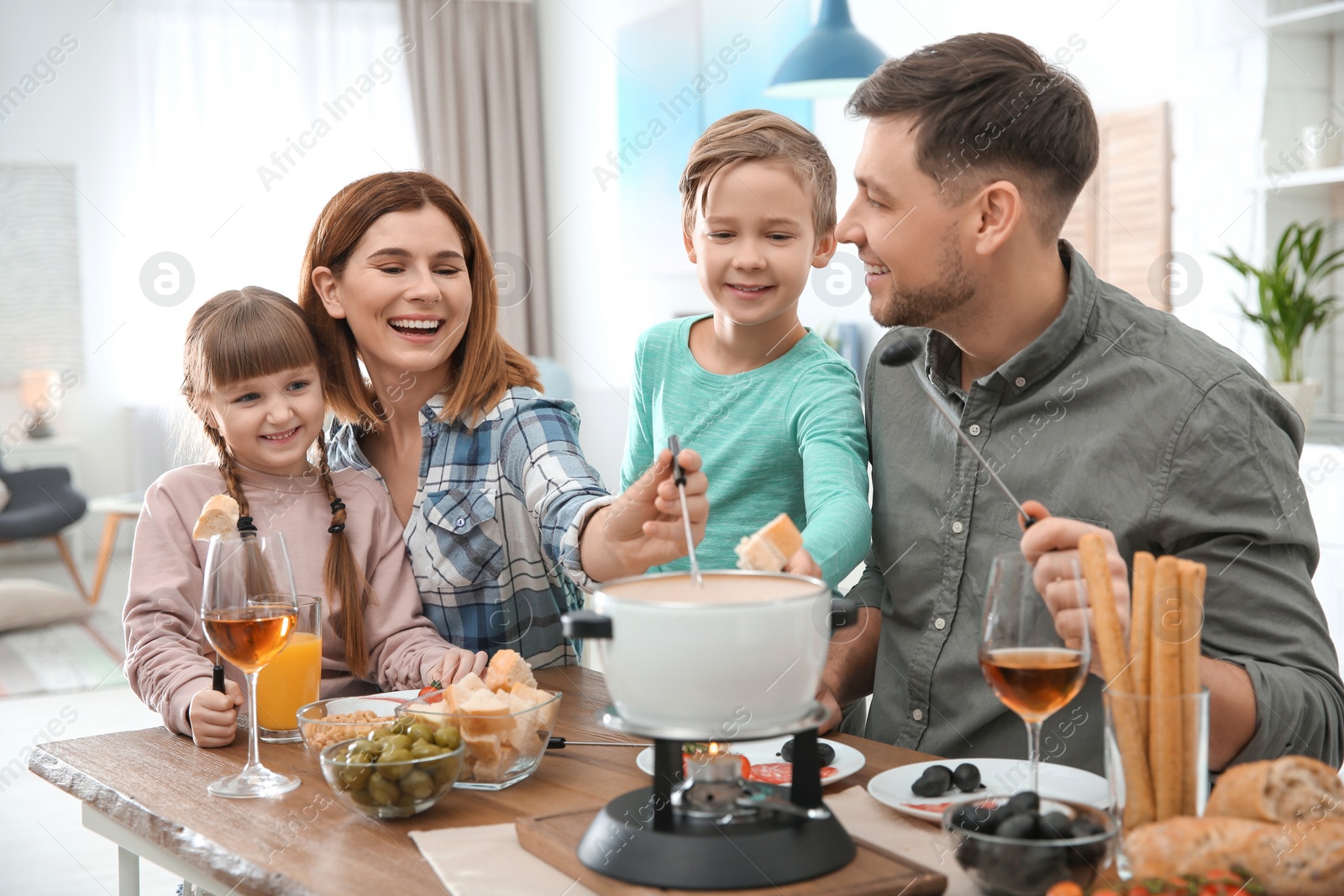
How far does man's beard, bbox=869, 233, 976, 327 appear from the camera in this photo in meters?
1.52

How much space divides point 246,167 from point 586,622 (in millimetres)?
6174

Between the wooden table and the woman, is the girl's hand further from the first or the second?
the woman

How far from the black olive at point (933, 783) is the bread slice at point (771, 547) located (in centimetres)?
22

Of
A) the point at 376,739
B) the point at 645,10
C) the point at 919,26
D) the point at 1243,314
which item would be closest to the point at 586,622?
the point at 376,739

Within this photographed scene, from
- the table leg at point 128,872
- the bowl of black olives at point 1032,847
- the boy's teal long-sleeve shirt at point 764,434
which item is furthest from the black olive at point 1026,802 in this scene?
the table leg at point 128,872

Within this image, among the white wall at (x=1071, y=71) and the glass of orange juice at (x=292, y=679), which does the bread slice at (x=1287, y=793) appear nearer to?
the glass of orange juice at (x=292, y=679)

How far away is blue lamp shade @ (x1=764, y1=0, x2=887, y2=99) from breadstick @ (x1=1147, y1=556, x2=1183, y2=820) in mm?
2754

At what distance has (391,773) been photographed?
1.06 m

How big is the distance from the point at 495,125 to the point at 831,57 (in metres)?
3.80

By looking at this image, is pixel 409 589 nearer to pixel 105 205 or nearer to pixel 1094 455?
pixel 1094 455

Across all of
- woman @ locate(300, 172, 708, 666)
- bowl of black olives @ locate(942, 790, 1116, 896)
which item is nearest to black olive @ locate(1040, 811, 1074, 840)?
bowl of black olives @ locate(942, 790, 1116, 896)

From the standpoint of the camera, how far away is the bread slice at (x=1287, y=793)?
819mm

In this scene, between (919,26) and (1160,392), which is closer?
(1160,392)

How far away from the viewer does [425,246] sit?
1.80m
